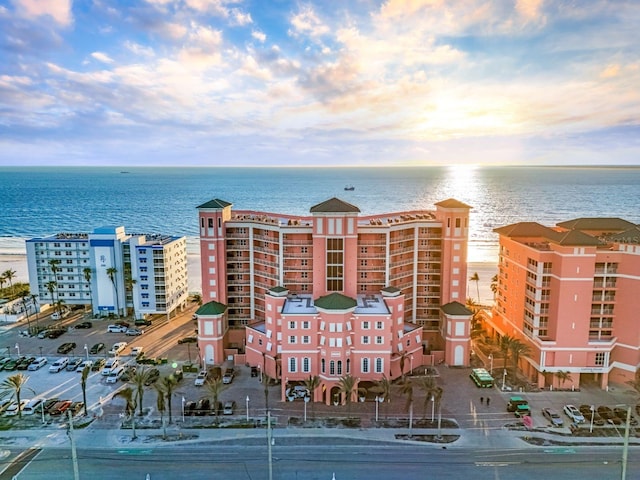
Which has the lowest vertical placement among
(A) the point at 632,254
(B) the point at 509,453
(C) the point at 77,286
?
(B) the point at 509,453

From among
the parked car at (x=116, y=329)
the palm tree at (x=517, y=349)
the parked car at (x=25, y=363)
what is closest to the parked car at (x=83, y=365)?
the parked car at (x=25, y=363)

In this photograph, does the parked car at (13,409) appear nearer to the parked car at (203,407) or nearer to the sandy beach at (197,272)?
the parked car at (203,407)

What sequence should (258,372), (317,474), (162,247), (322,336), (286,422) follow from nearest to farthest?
(317,474), (286,422), (322,336), (258,372), (162,247)

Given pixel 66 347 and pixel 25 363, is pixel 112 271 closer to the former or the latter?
pixel 66 347

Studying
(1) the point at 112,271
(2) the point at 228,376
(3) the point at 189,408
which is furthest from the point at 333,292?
(1) the point at 112,271

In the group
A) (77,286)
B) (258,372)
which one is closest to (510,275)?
(258,372)

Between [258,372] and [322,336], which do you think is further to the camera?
[258,372]

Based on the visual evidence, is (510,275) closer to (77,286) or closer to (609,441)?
(609,441)
